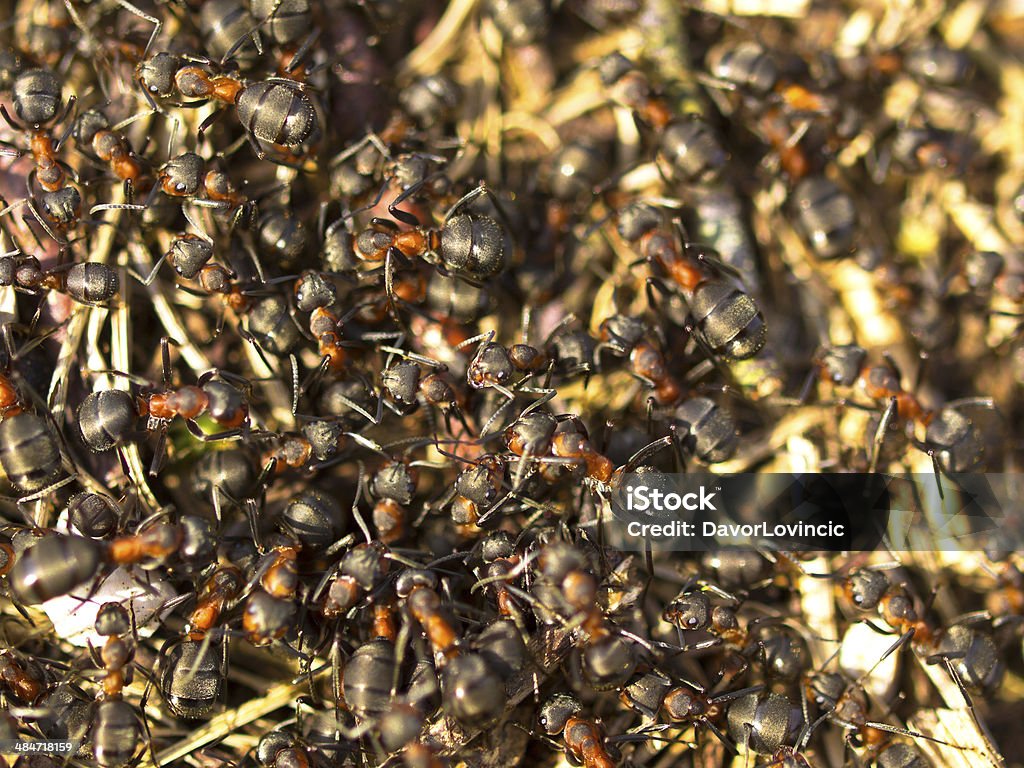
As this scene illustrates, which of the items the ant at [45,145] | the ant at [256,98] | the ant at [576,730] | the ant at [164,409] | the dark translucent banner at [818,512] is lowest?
the ant at [576,730]

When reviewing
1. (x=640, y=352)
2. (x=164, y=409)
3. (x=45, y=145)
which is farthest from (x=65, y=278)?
(x=640, y=352)

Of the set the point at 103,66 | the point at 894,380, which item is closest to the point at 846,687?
the point at 894,380

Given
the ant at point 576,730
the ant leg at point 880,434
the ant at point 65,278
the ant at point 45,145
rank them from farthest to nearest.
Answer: the ant leg at point 880,434
the ant at point 45,145
the ant at point 65,278
the ant at point 576,730

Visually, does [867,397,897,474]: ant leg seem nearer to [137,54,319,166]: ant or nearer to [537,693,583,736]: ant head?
[537,693,583,736]: ant head

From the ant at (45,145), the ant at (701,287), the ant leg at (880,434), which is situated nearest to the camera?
the ant at (45,145)

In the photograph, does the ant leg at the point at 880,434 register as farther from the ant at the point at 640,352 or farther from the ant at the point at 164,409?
the ant at the point at 164,409

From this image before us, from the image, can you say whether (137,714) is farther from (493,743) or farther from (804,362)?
(804,362)

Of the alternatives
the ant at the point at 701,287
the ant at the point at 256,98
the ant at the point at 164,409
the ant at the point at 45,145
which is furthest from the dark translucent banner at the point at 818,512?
the ant at the point at 45,145

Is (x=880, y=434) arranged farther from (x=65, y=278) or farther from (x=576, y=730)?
(x=65, y=278)

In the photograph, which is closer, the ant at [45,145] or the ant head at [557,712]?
the ant head at [557,712]
